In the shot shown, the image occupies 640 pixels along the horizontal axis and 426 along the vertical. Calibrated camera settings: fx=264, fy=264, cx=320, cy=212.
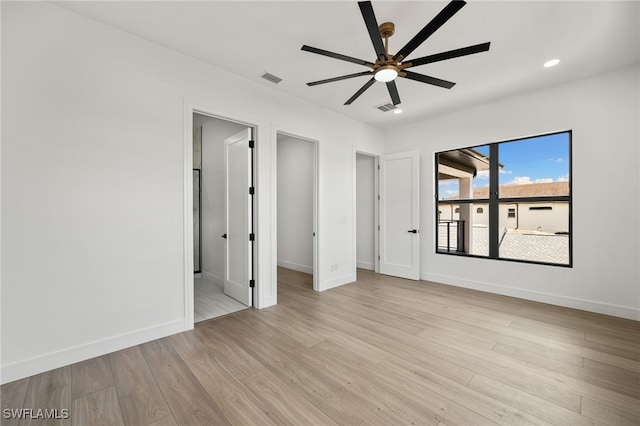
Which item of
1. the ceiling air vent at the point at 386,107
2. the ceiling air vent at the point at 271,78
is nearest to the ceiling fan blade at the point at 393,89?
the ceiling air vent at the point at 386,107

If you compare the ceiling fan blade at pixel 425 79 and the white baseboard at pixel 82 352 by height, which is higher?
the ceiling fan blade at pixel 425 79

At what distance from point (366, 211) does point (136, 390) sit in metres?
4.85

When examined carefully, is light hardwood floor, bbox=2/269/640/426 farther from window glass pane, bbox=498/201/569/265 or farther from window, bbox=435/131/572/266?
window, bbox=435/131/572/266

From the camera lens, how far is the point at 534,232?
4.30 meters

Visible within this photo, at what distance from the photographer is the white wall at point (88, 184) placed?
2.02 meters

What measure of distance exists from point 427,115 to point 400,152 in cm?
79

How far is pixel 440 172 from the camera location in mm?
4910

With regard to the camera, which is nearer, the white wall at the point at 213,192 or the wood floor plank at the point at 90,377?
the wood floor plank at the point at 90,377

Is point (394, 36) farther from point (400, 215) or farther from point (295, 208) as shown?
point (295, 208)

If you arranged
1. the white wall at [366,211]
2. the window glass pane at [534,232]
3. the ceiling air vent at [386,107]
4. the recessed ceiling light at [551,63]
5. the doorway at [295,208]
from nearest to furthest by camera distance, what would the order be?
the recessed ceiling light at [551,63], the window glass pane at [534,232], the ceiling air vent at [386,107], the doorway at [295,208], the white wall at [366,211]

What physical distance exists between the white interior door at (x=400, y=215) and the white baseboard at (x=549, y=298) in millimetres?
574

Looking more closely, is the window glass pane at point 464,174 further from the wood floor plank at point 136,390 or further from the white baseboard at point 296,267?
the wood floor plank at point 136,390

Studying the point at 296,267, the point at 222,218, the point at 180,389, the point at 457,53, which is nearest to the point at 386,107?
the point at 457,53

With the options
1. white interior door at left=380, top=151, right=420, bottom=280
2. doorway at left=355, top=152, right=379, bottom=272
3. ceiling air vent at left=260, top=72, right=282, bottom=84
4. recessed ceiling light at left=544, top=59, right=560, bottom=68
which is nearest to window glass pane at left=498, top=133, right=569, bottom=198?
recessed ceiling light at left=544, top=59, right=560, bottom=68
